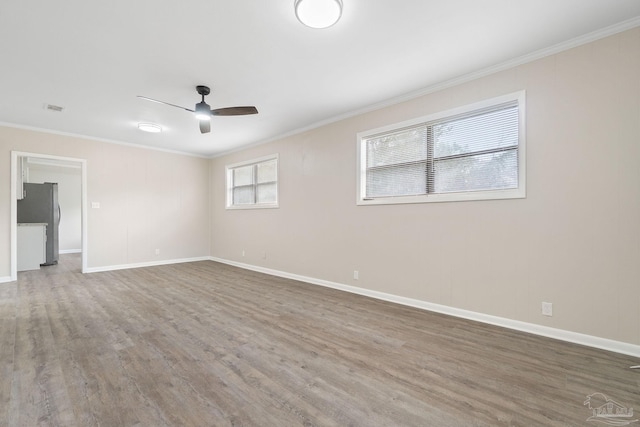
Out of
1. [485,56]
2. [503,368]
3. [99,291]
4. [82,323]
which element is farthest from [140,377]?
[485,56]

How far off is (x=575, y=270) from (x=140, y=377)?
3712 millimetres

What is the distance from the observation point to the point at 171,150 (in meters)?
6.71

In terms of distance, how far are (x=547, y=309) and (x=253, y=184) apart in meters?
5.42

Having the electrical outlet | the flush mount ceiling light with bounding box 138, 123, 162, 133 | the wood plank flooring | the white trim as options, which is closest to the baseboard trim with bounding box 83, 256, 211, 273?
the wood plank flooring

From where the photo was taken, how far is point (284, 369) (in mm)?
2105

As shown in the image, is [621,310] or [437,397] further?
[621,310]

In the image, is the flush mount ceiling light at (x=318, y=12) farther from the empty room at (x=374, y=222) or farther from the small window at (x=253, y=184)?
the small window at (x=253, y=184)

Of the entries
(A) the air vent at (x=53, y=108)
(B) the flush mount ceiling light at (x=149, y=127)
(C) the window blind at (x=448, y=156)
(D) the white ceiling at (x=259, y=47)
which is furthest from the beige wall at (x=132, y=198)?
(C) the window blind at (x=448, y=156)

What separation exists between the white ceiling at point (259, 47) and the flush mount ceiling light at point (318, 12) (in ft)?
0.40

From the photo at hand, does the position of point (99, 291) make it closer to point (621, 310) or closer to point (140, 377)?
point (140, 377)

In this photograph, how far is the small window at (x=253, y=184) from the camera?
585cm

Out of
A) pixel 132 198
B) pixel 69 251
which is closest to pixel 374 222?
pixel 132 198

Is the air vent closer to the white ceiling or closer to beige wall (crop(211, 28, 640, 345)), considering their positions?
the white ceiling

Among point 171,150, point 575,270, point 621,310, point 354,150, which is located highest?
point 171,150
